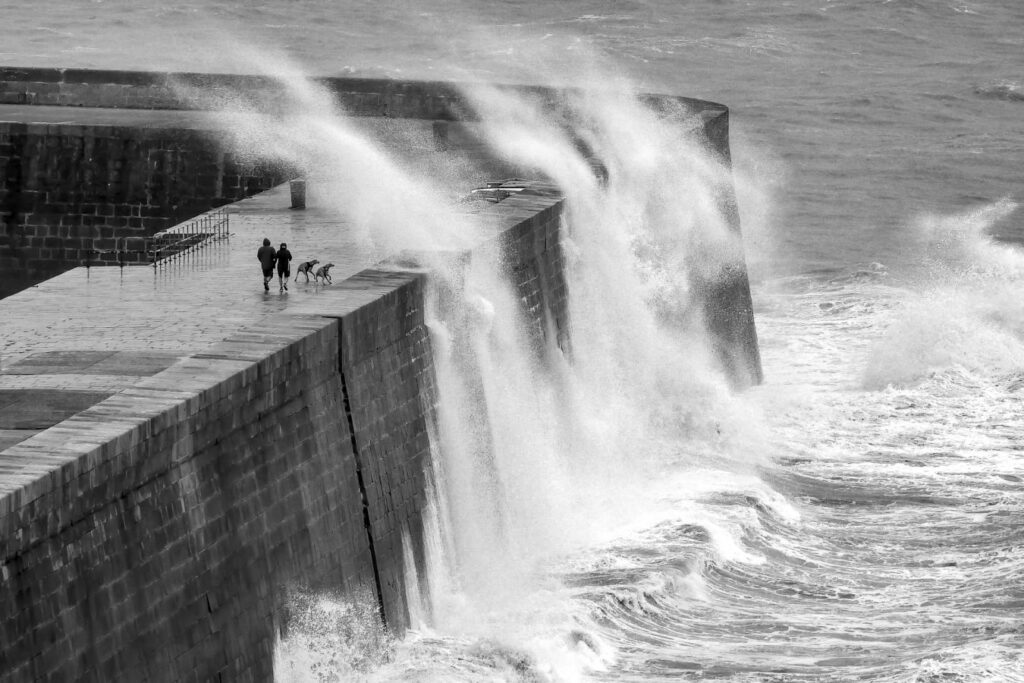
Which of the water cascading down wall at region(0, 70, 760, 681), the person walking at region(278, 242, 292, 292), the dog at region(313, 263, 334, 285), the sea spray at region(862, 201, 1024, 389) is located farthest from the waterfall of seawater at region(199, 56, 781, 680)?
the sea spray at region(862, 201, 1024, 389)

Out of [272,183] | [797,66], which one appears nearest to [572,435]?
[272,183]

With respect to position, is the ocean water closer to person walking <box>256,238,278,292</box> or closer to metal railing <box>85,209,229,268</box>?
person walking <box>256,238,278,292</box>

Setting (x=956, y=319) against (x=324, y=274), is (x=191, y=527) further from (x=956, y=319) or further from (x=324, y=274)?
(x=956, y=319)

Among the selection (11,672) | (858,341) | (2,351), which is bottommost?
(858,341)

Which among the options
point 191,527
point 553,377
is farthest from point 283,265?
point 191,527

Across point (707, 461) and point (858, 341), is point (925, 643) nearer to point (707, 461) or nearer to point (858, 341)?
point (707, 461)
